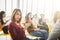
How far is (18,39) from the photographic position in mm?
1913

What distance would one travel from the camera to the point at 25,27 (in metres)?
1.92

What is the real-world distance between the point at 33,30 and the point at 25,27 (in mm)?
123

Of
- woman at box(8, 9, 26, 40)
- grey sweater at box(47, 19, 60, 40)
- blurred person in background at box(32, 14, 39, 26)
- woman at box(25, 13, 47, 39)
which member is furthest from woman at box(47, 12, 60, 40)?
woman at box(8, 9, 26, 40)

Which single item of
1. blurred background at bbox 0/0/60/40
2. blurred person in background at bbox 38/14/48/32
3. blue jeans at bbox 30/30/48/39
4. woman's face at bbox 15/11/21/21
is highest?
blurred background at bbox 0/0/60/40

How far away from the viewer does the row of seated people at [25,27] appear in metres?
1.89

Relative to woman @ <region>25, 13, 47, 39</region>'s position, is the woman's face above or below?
above

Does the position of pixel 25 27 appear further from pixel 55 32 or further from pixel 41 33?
pixel 55 32

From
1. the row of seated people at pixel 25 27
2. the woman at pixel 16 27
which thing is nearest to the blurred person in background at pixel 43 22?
the row of seated people at pixel 25 27

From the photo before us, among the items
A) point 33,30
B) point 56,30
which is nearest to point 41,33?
point 33,30

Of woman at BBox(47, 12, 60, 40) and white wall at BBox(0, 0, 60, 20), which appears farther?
white wall at BBox(0, 0, 60, 20)

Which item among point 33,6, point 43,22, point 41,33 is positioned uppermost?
point 33,6

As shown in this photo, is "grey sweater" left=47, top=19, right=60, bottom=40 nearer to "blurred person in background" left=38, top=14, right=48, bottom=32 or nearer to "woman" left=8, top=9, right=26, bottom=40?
"blurred person in background" left=38, top=14, right=48, bottom=32

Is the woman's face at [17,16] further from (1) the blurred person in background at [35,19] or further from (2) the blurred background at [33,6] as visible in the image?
(1) the blurred person in background at [35,19]

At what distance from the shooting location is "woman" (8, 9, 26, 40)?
1906mm
